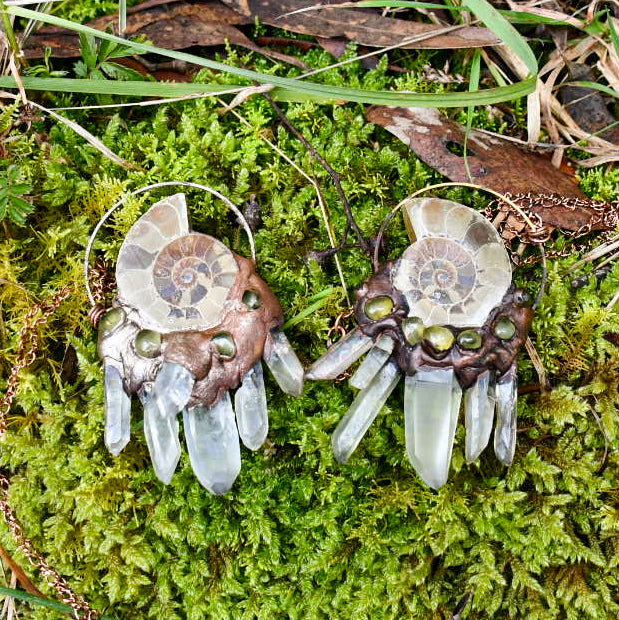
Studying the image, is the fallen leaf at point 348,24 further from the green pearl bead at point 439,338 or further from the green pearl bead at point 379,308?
the green pearl bead at point 439,338

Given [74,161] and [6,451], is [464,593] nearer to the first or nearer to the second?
[6,451]

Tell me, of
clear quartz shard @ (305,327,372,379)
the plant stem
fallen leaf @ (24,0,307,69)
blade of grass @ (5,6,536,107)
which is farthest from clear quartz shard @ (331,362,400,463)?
the plant stem

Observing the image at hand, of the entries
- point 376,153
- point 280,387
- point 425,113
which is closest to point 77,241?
point 280,387

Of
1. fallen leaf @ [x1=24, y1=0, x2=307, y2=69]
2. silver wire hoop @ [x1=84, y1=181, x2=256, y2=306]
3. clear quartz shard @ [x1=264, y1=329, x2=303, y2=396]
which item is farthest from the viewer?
fallen leaf @ [x1=24, y1=0, x2=307, y2=69]

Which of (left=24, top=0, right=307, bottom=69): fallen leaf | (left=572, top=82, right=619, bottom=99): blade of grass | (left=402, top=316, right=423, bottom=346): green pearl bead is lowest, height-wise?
(left=402, top=316, right=423, bottom=346): green pearl bead

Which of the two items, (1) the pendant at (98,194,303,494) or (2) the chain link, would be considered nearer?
(1) the pendant at (98,194,303,494)

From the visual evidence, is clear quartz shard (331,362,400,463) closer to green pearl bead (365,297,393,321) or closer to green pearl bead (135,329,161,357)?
green pearl bead (365,297,393,321)
